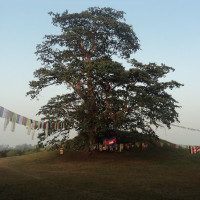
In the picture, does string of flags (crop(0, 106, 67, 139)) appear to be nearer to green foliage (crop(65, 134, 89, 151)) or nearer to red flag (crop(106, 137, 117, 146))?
green foliage (crop(65, 134, 89, 151))

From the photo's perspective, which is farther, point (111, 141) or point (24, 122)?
point (111, 141)

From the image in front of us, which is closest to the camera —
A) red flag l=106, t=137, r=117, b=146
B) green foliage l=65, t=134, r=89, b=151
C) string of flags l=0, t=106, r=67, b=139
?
string of flags l=0, t=106, r=67, b=139

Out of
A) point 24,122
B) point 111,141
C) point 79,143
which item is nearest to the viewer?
point 24,122

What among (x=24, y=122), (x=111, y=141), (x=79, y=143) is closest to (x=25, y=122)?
(x=24, y=122)

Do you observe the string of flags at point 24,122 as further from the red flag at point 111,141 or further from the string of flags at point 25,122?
the red flag at point 111,141

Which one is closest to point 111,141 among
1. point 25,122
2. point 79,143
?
point 79,143

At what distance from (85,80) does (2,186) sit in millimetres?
15385

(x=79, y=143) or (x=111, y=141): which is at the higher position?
(x=111, y=141)

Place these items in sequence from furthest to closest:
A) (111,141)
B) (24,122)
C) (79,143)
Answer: (111,141), (79,143), (24,122)

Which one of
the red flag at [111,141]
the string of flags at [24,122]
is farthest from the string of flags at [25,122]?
the red flag at [111,141]

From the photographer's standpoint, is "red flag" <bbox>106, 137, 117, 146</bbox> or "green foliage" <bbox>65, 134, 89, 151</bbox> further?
"red flag" <bbox>106, 137, 117, 146</bbox>

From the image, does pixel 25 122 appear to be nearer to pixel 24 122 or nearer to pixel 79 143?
pixel 24 122

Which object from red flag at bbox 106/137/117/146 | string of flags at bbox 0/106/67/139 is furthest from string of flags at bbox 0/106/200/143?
red flag at bbox 106/137/117/146

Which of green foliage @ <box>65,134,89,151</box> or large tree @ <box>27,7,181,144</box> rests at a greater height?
large tree @ <box>27,7,181,144</box>
